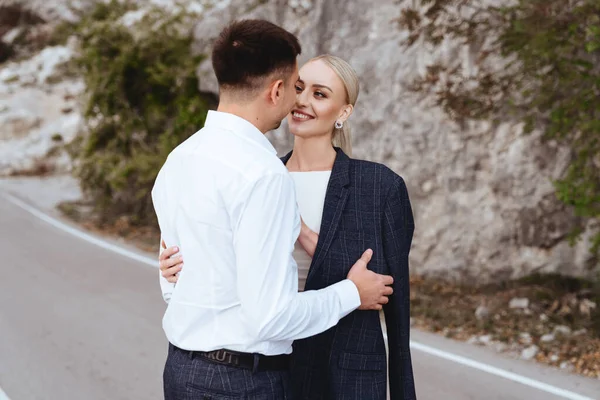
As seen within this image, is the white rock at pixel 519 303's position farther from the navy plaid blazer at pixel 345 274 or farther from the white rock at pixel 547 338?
the navy plaid blazer at pixel 345 274

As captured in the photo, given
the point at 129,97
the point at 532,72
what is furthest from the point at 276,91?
the point at 129,97

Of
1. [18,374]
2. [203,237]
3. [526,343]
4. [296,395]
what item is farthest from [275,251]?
[526,343]

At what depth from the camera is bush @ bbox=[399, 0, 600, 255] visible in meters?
6.72

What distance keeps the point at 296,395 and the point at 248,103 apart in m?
1.15

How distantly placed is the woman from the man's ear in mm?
585

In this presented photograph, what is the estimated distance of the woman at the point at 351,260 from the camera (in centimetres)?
255

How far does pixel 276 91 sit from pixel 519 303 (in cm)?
573

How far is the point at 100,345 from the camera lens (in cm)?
631

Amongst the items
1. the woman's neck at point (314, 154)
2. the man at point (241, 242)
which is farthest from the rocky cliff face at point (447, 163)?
the man at point (241, 242)

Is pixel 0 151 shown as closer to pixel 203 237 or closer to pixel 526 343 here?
pixel 526 343

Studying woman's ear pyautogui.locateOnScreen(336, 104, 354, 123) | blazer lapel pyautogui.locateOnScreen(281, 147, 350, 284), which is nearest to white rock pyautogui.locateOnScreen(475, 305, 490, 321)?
woman's ear pyautogui.locateOnScreen(336, 104, 354, 123)

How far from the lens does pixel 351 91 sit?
9.57ft

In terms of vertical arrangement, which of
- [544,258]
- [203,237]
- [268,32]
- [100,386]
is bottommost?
[100,386]

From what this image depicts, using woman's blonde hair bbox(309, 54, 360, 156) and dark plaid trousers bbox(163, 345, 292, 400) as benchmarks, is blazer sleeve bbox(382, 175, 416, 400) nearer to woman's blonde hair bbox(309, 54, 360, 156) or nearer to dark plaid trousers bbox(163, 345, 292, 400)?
woman's blonde hair bbox(309, 54, 360, 156)
